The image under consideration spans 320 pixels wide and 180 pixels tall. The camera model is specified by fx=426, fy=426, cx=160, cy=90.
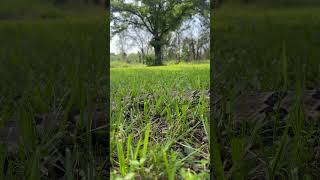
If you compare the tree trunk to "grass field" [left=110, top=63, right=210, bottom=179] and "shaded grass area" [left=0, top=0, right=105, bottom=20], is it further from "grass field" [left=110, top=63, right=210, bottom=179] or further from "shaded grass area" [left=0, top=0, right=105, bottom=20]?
"shaded grass area" [left=0, top=0, right=105, bottom=20]

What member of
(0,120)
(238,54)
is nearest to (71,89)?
(0,120)

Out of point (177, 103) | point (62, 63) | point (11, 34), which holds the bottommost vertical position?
point (177, 103)

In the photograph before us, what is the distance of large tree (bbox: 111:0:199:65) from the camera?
0.95m

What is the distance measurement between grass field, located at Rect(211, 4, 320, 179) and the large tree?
0.45 feet

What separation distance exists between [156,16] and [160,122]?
250mm

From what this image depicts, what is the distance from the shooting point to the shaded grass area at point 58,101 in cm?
93

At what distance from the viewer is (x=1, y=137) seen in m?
1.04

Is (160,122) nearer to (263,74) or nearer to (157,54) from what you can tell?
(157,54)

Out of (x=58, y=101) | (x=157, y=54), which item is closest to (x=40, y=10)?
(x=58, y=101)

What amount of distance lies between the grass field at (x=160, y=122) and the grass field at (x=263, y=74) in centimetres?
7

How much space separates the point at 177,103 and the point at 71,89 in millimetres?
288

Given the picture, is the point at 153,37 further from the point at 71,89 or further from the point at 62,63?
the point at 62,63

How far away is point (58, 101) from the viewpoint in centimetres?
115

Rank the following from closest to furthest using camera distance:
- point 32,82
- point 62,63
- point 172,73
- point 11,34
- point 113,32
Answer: point 113,32 → point 172,73 → point 32,82 → point 62,63 → point 11,34
